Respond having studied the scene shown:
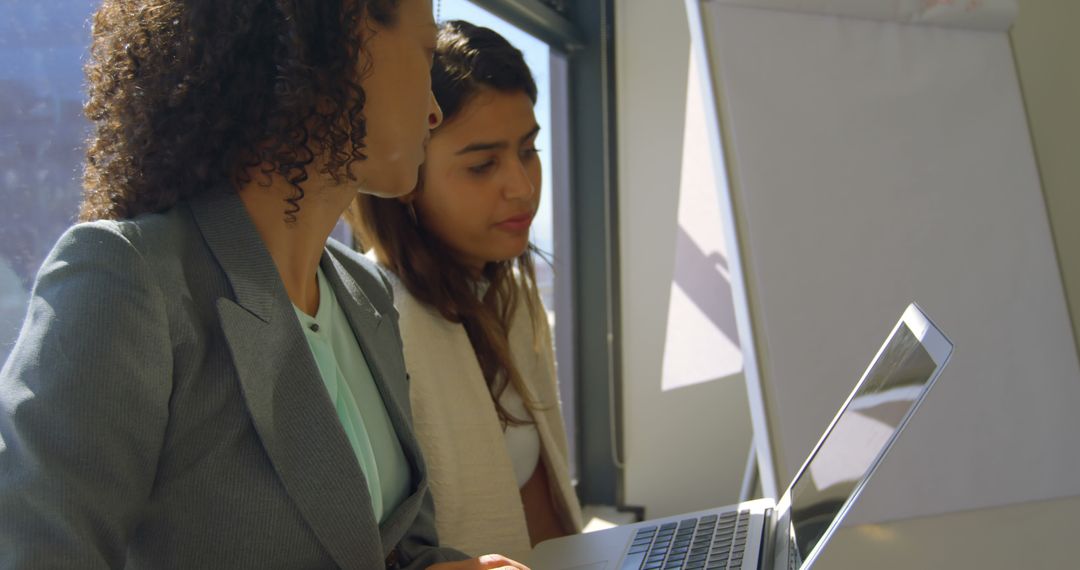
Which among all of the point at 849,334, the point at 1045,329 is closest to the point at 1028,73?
the point at 1045,329

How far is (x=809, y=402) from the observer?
1798 mm

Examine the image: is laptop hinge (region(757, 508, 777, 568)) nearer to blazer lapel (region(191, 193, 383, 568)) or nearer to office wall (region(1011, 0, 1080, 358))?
blazer lapel (region(191, 193, 383, 568))

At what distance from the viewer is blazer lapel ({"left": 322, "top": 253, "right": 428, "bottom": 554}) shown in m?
1.03

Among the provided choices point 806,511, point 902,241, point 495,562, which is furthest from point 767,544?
point 902,241

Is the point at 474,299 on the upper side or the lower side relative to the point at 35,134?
lower

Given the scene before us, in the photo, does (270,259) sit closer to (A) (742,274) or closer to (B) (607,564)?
(B) (607,564)

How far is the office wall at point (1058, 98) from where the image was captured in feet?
8.84

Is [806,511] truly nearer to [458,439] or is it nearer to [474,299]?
[458,439]

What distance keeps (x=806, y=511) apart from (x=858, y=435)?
10 cm

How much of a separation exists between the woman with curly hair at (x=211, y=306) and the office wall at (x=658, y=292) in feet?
6.92

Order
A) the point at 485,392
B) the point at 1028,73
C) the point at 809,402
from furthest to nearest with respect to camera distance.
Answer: the point at 1028,73
the point at 809,402
the point at 485,392

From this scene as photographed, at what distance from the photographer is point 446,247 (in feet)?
5.36

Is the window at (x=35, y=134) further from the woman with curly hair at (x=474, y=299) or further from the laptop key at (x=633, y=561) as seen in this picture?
the laptop key at (x=633, y=561)

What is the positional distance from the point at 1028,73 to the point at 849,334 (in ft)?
4.41
